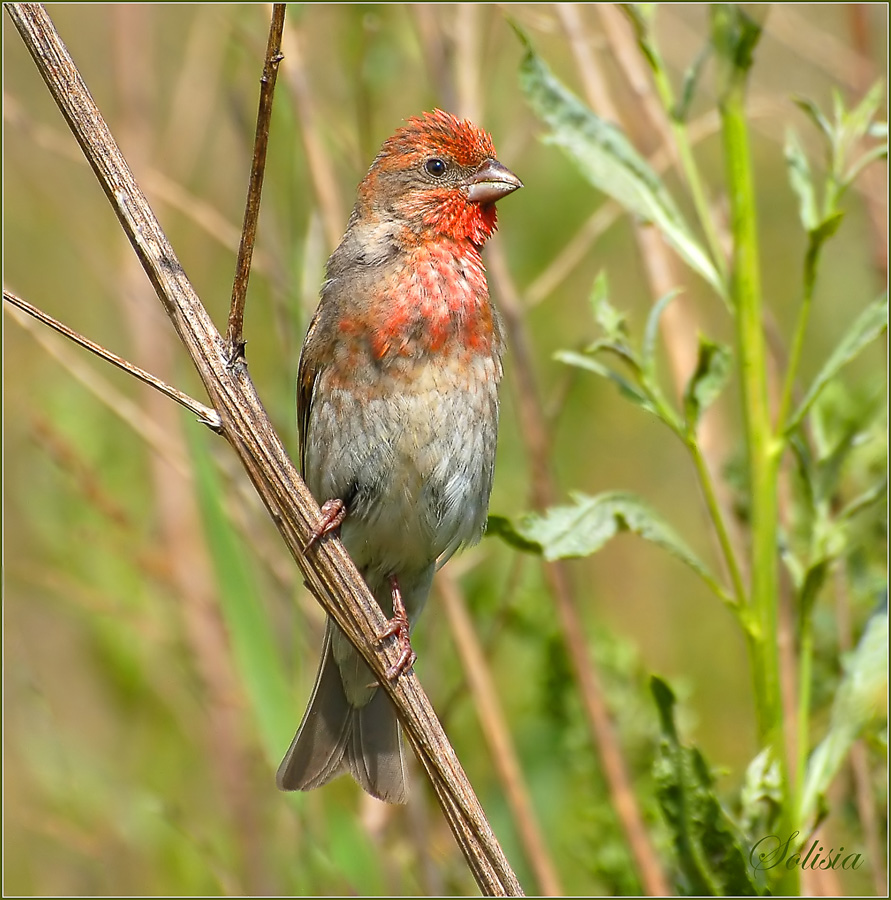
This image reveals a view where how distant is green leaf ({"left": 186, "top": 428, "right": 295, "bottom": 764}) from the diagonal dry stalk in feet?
2.75

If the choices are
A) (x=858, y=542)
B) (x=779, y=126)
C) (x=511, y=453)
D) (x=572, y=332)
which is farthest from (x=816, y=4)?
(x=858, y=542)

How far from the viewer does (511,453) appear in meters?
4.68

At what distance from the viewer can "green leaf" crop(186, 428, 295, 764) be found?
3.16m

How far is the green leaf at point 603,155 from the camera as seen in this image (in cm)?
271

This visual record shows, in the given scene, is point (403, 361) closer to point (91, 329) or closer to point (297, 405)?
point (297, 405)

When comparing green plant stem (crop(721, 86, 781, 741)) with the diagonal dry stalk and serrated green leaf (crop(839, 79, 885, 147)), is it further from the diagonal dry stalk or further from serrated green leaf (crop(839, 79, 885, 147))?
the diagonal dry stalk

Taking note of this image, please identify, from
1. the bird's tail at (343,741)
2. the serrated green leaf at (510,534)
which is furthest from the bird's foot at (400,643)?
the serrated green leaf at (510,534)

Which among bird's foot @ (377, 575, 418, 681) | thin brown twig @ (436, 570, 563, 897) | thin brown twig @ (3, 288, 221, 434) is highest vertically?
thin brown twig @ (3, 288, 221, 434)

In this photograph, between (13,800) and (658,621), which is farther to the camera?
(658,621)

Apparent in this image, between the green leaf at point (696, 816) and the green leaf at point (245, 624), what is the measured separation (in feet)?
3.67

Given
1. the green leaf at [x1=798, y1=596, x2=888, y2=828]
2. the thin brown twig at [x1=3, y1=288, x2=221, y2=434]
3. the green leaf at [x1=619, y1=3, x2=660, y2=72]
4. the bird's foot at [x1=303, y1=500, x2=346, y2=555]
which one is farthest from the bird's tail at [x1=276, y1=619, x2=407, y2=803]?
the green leaf at [x1=619, y1=3, x2=660, y2=72]

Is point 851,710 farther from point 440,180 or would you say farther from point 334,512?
point 440,180

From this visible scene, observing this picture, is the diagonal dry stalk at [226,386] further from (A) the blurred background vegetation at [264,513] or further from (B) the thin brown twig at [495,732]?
(B) the thin brown twig at [495,732]

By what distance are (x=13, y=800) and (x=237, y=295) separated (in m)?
3.03
